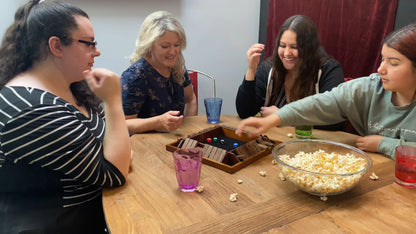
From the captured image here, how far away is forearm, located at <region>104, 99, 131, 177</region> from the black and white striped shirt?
0.02 meters

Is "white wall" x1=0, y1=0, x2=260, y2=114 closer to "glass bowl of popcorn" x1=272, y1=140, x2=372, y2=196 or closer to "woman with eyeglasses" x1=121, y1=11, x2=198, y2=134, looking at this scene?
"woman with eyeglasses" x1=121, y1=11, x2=198, y2=134

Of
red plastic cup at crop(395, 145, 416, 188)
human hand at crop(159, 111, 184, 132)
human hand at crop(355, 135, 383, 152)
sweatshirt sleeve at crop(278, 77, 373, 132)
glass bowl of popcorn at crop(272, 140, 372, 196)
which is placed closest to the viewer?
glass bowl of popcorn at crop(272, 140, 372, 196)

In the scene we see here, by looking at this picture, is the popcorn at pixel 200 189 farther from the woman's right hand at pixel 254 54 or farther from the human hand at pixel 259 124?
the woman's right hand at pixel 254 54

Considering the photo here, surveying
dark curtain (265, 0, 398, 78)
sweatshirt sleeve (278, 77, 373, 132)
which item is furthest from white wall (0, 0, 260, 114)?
sweatshirt sleeve (278, 77, 373, 132)

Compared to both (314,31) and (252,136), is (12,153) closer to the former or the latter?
(252,136)

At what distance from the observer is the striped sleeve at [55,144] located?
36.0 inches

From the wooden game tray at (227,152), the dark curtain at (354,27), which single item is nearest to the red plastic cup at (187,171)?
the wooden game tray at (227,152)

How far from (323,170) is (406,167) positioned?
11.9 inches

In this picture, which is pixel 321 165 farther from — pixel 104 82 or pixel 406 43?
pixel 104 82

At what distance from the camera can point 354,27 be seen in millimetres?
2510

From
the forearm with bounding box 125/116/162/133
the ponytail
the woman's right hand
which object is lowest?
the forearm with bounding box 125/116/162/133

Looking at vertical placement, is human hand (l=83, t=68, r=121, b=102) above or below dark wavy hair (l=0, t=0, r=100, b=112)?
below

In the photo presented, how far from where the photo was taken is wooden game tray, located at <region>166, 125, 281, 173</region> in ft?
3.96

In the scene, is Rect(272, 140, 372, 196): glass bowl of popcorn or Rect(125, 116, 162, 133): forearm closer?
Rect(272, 140, 372, 196): glass bowl of popcorn
